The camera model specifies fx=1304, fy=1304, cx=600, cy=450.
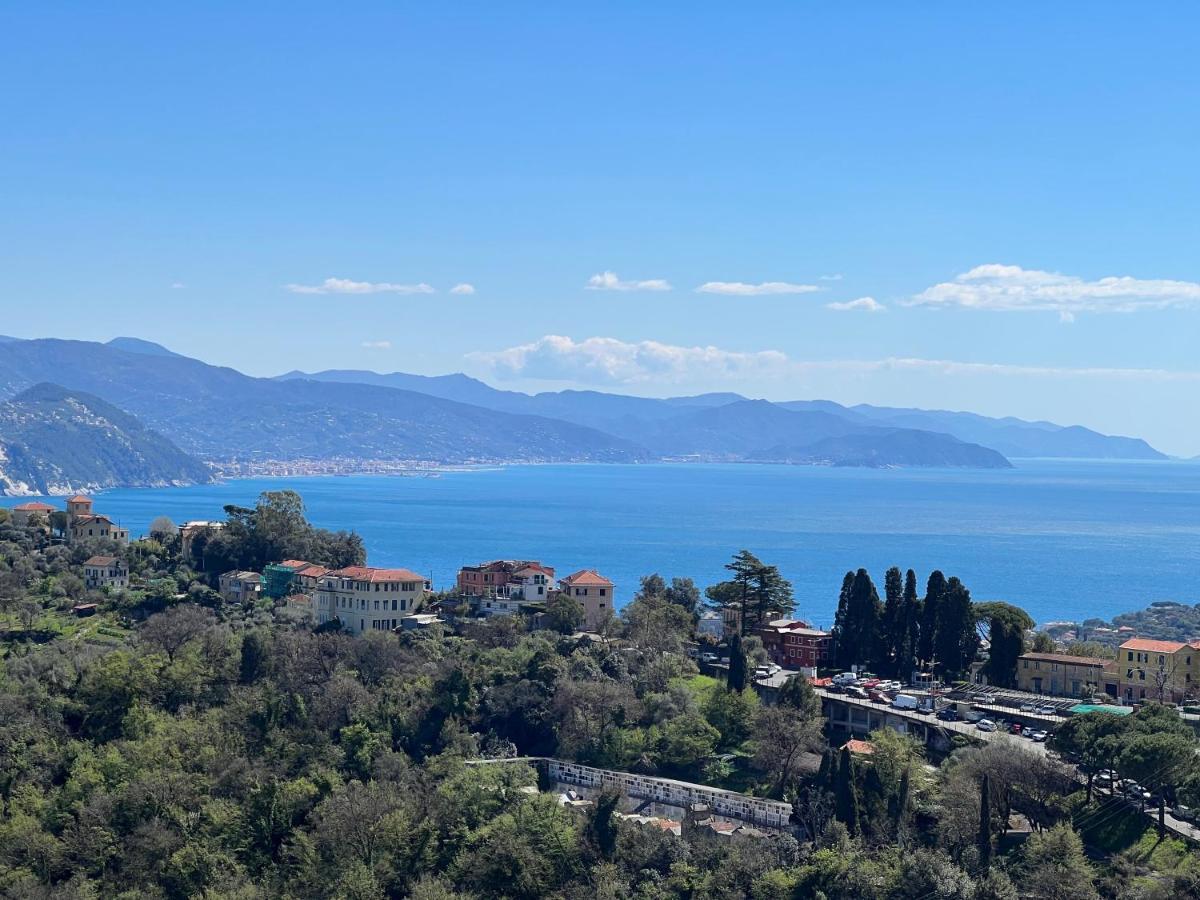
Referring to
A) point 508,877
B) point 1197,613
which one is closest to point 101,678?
point 508,877

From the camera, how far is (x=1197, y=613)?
79312 mm

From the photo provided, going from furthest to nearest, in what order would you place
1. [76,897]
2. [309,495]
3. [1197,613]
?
[309,495] < [1197,613] < [76,897]

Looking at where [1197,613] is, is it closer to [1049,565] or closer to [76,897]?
[1049,565]

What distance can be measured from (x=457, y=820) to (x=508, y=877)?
9.23 ft

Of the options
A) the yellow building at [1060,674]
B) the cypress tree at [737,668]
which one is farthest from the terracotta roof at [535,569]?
the yellow building at [1060,674]

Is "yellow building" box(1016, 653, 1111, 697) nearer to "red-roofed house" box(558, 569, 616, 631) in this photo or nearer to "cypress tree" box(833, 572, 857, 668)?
"cypress tree" box(833, 572, 857, 668)

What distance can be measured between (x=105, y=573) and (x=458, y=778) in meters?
27.6

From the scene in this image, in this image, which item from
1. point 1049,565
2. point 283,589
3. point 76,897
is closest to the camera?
point 76,897

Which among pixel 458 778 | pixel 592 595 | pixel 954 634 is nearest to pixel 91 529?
pixel 592 595

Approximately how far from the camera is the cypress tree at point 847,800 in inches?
1257

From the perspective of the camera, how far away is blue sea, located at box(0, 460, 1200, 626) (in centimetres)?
9775

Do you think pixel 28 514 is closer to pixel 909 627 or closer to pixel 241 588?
pixel 241 588

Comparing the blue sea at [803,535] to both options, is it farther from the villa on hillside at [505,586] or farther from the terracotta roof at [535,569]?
the villa on hillside at [505,586]

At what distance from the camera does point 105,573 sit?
5709cm
